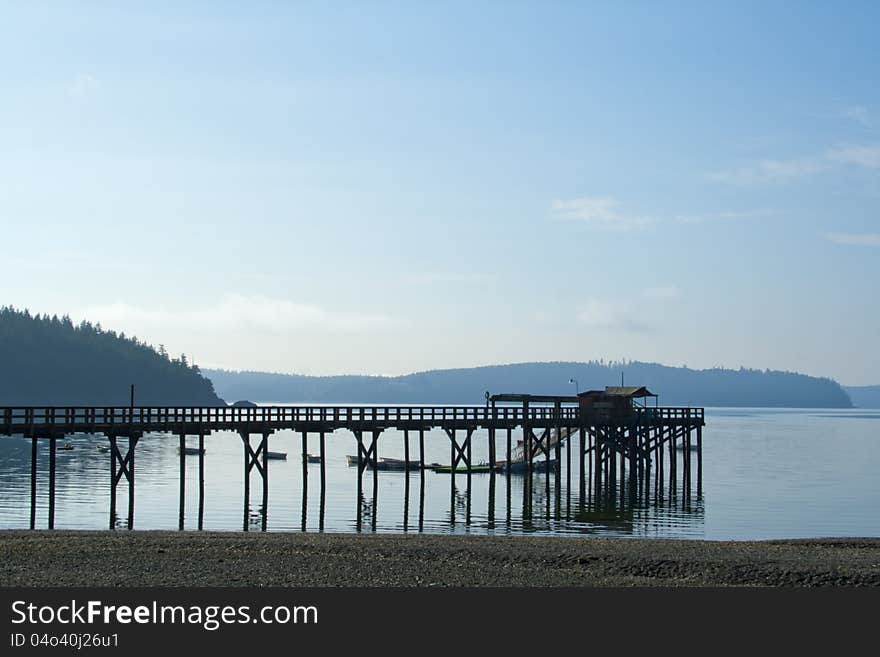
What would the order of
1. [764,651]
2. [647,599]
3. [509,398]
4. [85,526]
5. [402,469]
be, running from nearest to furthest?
[764,651], [647,599], [85,526], [509,398], [402,469]

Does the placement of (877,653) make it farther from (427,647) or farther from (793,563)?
(793,563)

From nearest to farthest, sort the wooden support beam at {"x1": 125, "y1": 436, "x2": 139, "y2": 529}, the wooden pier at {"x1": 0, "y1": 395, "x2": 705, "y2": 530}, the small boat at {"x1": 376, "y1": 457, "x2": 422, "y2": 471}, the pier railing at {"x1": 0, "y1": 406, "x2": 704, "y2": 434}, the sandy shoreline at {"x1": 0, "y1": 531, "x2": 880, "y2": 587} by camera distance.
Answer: the sandy shoreline at {"x1": 0, "y1": 531, "x2": 880, "y2": 587}, the wooden support beam at {"x1": 125, "y1": 436, "x2": 139, "y2": 529}, the pier railing at {"x1": 0, "y1": 406, "x2": 704, "y2": 434}, the wooden pier at {"x1": 0, "y1": 395, "x2": 705, "y2": 530}, the small boat at {"x1": 376, "y1": 457, "x2": 422, "y2": 471}

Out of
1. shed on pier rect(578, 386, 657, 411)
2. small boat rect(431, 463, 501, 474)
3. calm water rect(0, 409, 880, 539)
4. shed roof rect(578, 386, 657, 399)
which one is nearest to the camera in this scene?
calm water rect(0, 409, 880, 539)

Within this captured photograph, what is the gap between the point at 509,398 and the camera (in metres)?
68.6

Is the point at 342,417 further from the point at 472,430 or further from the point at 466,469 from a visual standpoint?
the point at 466,469

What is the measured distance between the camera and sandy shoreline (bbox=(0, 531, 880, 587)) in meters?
23.0

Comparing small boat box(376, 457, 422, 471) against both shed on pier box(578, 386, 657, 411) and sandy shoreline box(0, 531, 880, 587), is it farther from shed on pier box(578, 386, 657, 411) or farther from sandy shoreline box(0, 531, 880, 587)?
sandy shoreline box(0, 531, 880, 587)

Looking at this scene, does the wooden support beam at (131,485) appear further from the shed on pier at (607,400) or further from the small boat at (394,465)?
the small boat at (394,465)

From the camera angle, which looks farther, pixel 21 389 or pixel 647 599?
pixel 21 389

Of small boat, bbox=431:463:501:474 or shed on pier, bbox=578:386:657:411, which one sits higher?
shed on pier, bbox=578:386:657:411

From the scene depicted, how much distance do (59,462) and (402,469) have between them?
94.3 feet

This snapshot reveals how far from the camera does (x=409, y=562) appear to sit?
2603 cm

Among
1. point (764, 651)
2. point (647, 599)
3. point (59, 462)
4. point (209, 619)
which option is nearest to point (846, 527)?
point (647, 599)

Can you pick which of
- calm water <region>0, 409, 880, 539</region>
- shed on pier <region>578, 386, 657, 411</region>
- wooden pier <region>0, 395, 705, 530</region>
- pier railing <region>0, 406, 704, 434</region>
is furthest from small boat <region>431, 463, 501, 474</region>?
shed on pier <region>578, 386, 657, 411</region>
